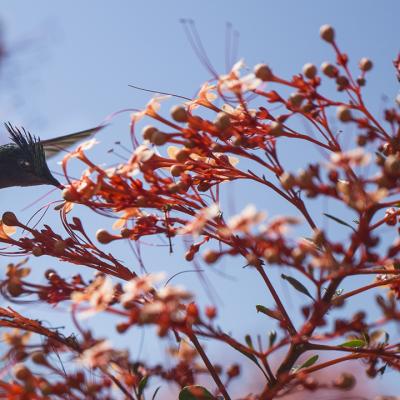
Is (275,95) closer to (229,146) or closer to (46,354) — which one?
(229,146)

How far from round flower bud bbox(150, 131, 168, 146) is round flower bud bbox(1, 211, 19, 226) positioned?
109 centimetres

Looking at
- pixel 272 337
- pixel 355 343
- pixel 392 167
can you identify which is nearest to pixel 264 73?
pixel 392 167

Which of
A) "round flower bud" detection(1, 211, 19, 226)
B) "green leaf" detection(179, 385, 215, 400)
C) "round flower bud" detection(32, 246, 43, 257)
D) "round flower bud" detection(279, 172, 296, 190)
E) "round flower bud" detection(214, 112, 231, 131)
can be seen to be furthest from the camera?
"round flower bud" detection(1, 211, 19, 226)

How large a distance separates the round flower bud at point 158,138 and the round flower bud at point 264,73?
539 millimetres

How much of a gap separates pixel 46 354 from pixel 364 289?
56.5 inches

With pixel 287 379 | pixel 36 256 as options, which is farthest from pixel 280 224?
pixel 36 256

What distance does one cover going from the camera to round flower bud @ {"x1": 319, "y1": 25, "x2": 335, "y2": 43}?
10.7ft

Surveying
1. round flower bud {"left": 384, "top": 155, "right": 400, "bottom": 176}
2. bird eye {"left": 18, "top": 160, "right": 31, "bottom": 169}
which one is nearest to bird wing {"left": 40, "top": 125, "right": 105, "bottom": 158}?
bird eye {"left": 18, "top": 160, "right": 31, "bottom": 169}

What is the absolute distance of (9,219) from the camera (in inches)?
149

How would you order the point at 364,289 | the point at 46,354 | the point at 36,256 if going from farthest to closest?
1. the point at 36,256
2. the point at 364,289
3. the point at 46,354

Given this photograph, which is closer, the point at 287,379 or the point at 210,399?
the point at 287,379

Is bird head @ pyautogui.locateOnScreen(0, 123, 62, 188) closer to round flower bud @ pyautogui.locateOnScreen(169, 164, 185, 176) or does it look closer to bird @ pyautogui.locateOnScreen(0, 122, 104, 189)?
bird @ pyautogui.locateOnScreen(0, 122, 104, 189)

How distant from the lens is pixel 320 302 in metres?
2.67

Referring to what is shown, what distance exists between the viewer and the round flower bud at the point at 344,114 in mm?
2930
